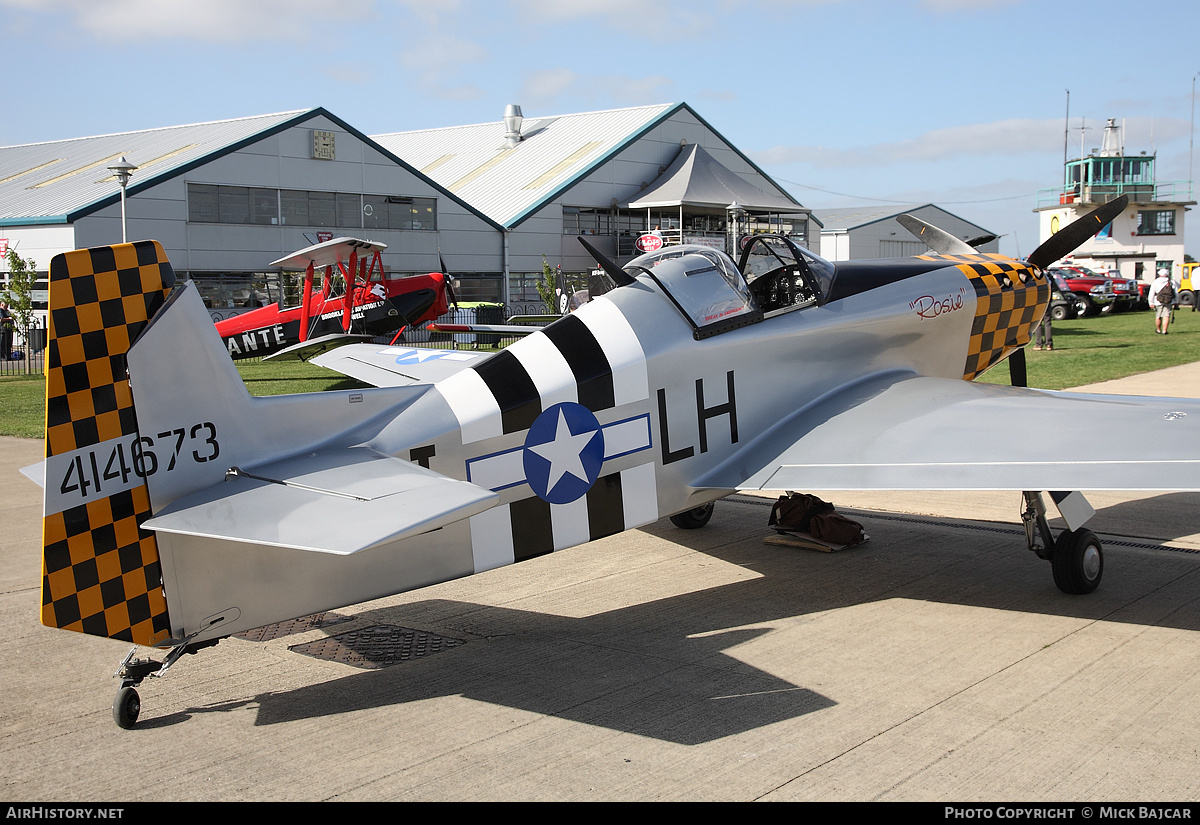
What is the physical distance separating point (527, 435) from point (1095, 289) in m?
40.2

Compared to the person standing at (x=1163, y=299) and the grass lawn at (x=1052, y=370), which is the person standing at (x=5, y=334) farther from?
the person standing at (x=1163, y=299)

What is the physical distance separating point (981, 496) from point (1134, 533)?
5.79 ft

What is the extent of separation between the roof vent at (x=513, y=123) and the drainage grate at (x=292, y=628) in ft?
160

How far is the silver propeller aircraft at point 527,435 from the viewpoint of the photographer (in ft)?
13.1

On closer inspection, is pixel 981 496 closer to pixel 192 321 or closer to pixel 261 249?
pixel 192 321

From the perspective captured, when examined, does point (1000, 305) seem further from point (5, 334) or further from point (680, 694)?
point (5, 334)

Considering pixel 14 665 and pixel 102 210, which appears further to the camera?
pixel 102 210

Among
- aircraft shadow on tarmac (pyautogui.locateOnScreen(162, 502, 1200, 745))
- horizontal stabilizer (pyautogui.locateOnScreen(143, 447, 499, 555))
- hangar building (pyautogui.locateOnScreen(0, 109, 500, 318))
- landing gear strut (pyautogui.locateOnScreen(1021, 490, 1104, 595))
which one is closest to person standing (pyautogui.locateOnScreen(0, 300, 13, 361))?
hangar building (pyautogui.locateOnScreen(0, 109, 500, 318))

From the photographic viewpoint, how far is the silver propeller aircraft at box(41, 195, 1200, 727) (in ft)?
13.1

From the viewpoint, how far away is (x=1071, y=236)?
9273 mm

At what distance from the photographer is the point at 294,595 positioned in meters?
4.44

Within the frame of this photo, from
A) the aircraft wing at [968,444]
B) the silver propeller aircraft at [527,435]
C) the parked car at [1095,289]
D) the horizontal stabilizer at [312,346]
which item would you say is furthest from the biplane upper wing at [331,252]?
the parked car at [1095,289]

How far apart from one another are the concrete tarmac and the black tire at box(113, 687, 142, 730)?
0.05m
